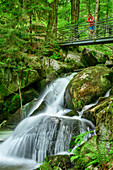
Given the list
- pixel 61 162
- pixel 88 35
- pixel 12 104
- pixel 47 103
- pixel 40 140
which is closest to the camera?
pixel 61 162

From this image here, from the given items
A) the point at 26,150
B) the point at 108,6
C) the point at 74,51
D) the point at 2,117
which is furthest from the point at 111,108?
the point at 108,6

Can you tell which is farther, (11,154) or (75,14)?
(75,14)

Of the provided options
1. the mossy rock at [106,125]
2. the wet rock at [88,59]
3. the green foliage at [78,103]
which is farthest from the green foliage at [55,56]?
the mossy rock at [106,125]

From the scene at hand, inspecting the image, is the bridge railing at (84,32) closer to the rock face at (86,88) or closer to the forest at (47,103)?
Result: the forest at (47,103)

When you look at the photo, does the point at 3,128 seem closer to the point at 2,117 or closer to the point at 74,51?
the point at 2,117

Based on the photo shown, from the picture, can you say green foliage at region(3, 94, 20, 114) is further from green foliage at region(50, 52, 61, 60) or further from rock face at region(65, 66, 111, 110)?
green foliage at region(50, 52, 61, 60)

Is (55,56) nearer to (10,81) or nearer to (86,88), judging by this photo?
(10,81)

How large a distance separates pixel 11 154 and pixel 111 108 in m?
4.29

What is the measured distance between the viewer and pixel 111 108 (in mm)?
3941

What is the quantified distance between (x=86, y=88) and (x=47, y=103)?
2353 millimetres

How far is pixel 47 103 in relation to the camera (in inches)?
333

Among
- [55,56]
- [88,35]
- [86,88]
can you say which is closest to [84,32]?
[88,35]

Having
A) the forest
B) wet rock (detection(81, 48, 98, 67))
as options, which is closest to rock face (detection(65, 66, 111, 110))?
the forest

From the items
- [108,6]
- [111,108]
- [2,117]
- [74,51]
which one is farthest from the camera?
[108,6]
